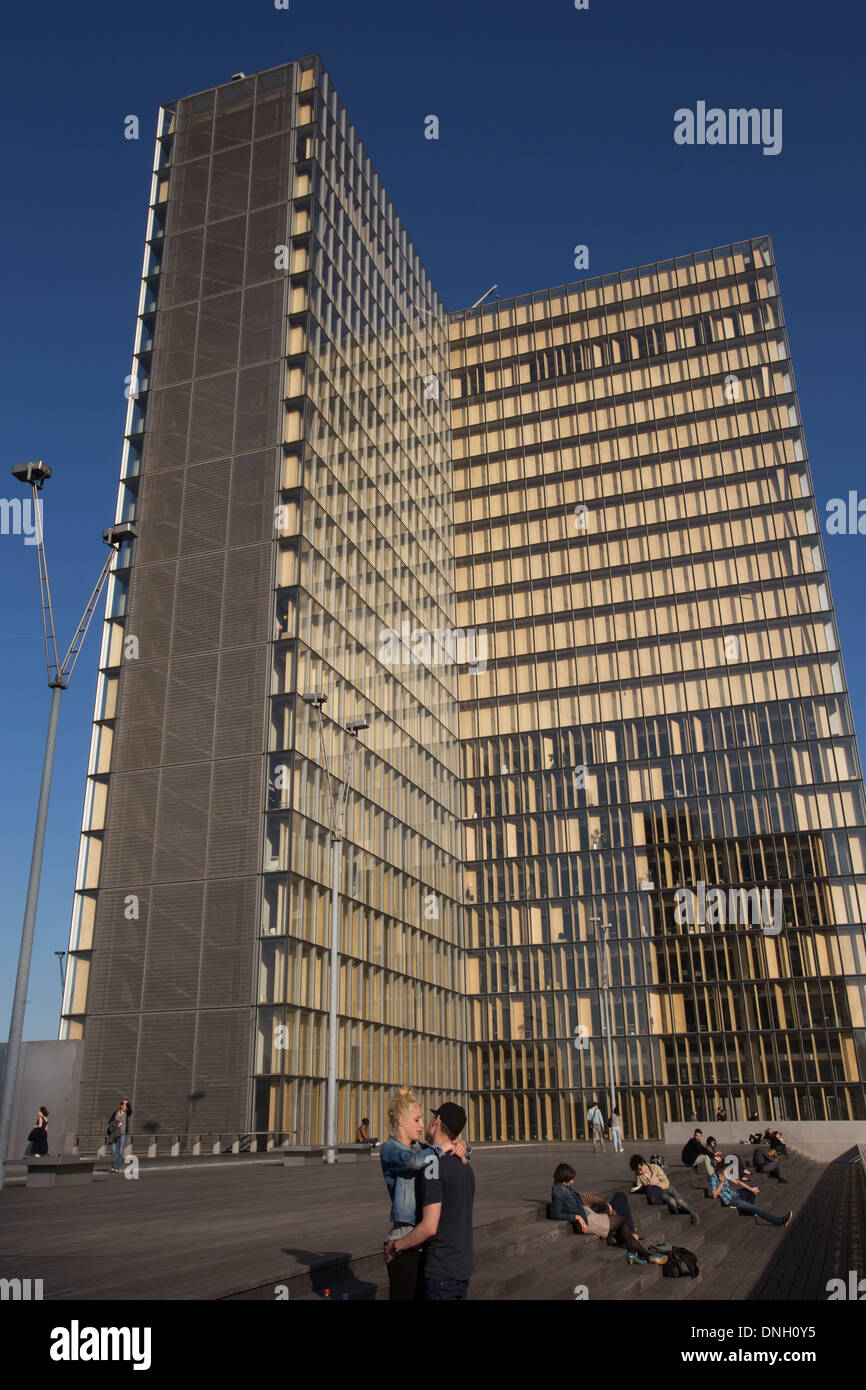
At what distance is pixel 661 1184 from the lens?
1711 centimetres

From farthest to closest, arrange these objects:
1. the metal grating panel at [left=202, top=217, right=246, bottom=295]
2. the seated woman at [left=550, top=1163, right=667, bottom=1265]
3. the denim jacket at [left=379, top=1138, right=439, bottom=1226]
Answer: the metal grating panel at [left=202, top=217, right=246, bottom=295], the seated woman at [left=550, top=1163, right=667, bottom=1265], the denim jacket at [left=379, top=1138, right=439, bottom=1226]

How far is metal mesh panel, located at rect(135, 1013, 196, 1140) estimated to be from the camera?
37.4 metres

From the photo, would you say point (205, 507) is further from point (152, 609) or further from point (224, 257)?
point (224, 257)

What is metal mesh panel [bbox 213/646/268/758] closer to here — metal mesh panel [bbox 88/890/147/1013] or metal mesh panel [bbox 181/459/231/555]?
metal mesh panel [bbox 181/459/231/555]

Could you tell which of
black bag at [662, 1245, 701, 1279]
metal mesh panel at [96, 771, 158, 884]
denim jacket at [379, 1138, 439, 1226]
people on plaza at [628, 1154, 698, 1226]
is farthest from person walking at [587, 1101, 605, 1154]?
denim jacket at [379, 1138, 439, 1226]

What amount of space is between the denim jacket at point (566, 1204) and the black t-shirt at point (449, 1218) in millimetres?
7380

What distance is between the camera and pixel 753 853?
197 feet

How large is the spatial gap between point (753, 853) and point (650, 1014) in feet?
36.0

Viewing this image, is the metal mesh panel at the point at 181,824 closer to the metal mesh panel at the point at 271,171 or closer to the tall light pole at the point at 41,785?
the tall light pole at the point at 41,785

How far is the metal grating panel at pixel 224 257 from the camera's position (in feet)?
167

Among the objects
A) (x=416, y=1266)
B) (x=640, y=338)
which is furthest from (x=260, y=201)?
(x=416, y=1266)

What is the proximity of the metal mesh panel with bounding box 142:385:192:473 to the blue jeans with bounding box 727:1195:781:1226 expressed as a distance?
39.7 m
